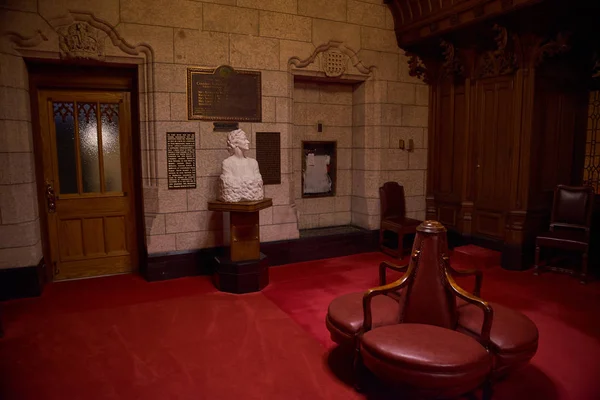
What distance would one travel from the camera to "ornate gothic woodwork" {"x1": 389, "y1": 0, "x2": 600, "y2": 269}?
4926 millimetres

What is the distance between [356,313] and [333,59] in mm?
3729

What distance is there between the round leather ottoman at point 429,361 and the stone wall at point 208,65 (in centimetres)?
310

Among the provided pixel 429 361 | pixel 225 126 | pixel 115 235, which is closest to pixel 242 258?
pixel 225 126

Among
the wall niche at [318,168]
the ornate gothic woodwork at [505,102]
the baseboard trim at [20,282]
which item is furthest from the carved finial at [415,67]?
the baseboard trim at [20,282]

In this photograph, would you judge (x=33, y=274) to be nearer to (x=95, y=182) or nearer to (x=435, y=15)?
(x=95, y=182)

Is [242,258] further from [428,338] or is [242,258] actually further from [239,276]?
[428,338]

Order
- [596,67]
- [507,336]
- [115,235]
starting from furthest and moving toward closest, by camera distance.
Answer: [596,67]
[115,235]
[507,336]

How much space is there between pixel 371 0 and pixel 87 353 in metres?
5.14

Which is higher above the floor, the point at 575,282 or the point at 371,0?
the point at 371,0

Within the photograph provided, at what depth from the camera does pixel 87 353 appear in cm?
322

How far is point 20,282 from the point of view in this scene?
14.2ft

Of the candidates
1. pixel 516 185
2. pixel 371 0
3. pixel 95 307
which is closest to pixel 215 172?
pixel 95 307

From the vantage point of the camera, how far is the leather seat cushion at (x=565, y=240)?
4695mm

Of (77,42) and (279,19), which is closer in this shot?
(77,42)
